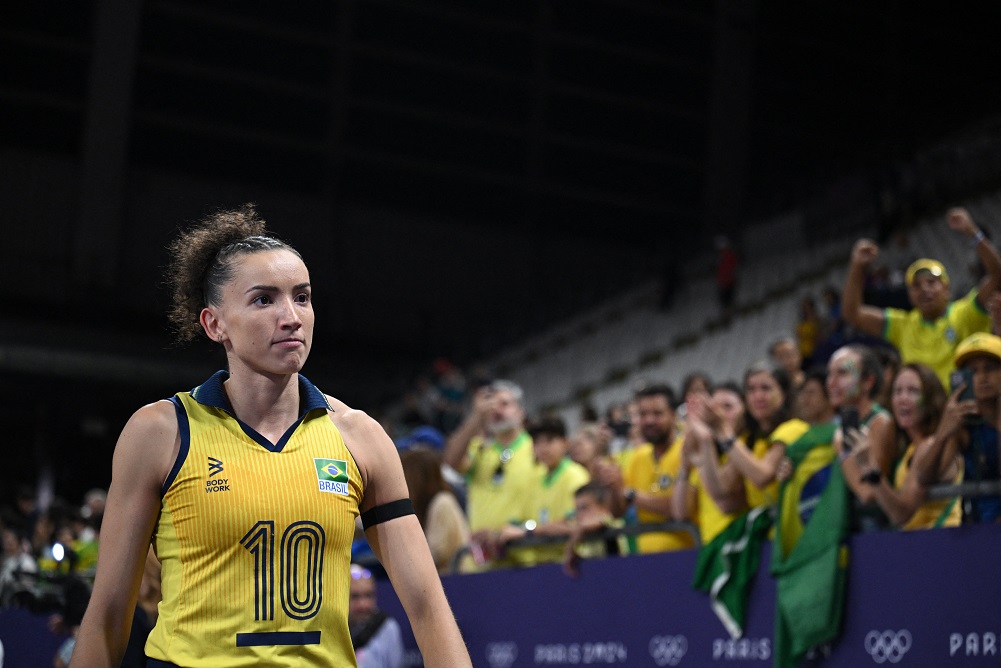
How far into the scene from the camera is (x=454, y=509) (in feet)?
23.2

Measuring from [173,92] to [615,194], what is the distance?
9.14m

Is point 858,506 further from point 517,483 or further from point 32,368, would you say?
point 32,368

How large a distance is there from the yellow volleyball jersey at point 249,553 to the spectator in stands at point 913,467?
2.85m

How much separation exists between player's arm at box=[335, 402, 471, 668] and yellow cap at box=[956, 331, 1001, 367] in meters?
2.84

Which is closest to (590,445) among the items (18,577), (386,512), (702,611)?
(702,611)

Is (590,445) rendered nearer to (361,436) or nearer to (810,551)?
(810,551)

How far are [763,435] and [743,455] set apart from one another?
0.43 metres

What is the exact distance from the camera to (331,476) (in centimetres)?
245

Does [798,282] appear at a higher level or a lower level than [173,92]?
lower

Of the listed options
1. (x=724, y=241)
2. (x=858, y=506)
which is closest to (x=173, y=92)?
(x=724, y=241)

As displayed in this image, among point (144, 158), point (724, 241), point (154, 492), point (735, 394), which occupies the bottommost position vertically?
point (154, 492)

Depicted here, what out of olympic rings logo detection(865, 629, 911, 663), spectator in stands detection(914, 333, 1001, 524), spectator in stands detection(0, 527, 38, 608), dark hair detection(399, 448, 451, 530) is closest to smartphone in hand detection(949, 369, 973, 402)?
spectator in stands detection(914, 333, 1001, 524)

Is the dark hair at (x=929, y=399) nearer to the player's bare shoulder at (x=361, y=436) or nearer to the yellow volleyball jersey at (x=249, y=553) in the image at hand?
the player's bare shoulder at (x=361, y=436)

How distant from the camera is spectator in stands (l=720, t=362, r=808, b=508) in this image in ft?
17.7
